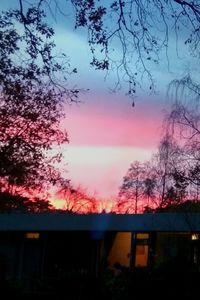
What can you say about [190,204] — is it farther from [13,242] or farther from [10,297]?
[10,297]

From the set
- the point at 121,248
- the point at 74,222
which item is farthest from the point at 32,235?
the point at 121,248

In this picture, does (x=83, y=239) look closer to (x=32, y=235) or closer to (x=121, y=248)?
(x=121, y=248)

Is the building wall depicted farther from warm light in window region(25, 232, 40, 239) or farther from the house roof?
warm light in window region(25, 232, 40, 239)

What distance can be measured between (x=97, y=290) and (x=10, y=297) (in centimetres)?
167

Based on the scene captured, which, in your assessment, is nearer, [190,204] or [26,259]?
[190,204]

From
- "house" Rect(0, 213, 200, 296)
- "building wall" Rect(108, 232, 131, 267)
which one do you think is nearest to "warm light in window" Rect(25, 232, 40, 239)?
"house" Rect(0, 213, 200, 296)

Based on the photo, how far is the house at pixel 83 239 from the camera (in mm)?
33781

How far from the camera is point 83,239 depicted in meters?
37.5

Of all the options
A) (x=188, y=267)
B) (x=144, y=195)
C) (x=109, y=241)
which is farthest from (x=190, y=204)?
(x=144, y=195)

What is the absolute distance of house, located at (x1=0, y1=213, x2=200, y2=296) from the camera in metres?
33.8

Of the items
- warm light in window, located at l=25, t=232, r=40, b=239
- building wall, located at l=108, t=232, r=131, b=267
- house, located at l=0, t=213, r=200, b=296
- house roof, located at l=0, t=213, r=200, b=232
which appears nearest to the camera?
house, located at l=0, t=213, r=200, b=296

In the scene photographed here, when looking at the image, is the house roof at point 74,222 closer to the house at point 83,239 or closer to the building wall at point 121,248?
the house at point 83,239

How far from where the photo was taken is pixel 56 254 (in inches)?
1452

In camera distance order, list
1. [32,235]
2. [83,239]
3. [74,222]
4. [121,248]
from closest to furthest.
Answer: [74,222] < [32,235] < [121,248] < [83,239]
